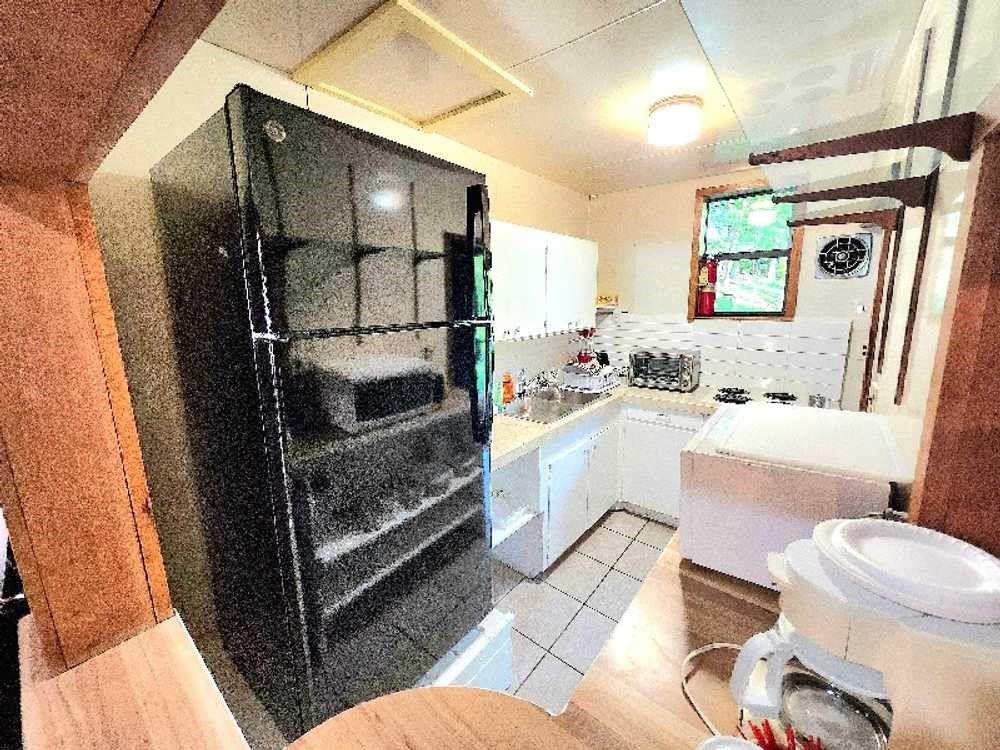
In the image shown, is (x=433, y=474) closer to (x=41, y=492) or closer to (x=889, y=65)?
(x=41, y=492)

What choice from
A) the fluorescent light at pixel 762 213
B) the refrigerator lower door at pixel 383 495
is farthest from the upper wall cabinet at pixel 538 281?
the fluorescent light at pixel 762 213

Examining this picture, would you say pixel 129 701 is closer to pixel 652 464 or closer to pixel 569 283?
pixel 569 283

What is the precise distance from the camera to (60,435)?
2.31 ft

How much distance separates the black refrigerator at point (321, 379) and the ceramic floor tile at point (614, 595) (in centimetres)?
122

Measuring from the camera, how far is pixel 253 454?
0.92 meters

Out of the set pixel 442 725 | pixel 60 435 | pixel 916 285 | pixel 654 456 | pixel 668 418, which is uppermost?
pixel 916 285

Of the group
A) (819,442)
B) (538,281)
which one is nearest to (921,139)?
(819,442)

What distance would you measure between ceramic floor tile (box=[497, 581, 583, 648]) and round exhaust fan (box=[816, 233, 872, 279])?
2800 millimetres

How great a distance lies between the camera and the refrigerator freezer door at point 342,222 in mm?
801

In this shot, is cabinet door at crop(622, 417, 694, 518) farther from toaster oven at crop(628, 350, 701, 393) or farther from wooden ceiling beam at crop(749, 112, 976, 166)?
wooden ceiling beam at crop(749, 112, 976, 166)

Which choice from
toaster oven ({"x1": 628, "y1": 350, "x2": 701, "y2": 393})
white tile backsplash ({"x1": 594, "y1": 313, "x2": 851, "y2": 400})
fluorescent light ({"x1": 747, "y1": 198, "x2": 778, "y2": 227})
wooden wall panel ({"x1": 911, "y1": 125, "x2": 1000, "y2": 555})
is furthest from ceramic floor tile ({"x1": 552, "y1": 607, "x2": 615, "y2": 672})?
fluorescent light ({"x1": 747, "y1": 198, "x2": 778, "y2": 227})

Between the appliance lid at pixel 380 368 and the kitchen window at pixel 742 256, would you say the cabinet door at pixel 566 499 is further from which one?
the kitchen window at pixel 742 256

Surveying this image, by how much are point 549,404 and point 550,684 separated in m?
1.65

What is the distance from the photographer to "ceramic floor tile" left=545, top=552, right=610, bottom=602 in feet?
7.72
